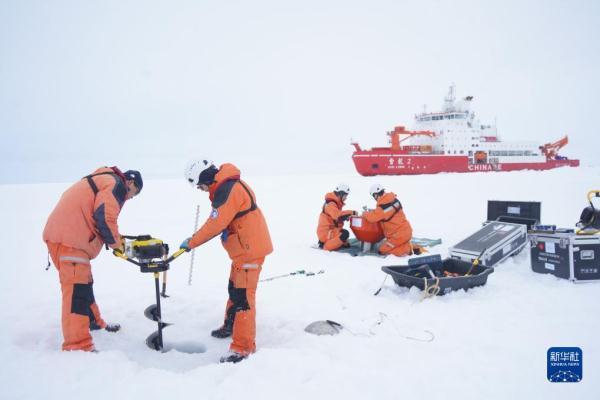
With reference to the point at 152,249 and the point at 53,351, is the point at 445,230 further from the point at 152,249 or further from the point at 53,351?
the point at 53,351

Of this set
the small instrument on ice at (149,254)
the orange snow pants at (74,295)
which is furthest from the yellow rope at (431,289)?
the orange snow pants at (74,295)

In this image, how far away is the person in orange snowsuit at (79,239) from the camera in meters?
3.16

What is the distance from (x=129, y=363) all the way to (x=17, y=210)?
550 inches

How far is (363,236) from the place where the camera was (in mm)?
6953

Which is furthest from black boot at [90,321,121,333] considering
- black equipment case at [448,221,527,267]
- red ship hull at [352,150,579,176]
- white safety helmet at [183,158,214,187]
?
red ship hull at [352,150,579,176]

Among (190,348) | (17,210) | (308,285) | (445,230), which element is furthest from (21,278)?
(17,210)

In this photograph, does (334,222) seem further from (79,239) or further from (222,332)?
(79,239)

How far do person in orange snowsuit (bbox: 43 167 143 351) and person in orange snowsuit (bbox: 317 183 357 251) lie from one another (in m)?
4.36

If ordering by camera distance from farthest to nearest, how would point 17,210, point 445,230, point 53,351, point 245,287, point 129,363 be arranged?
point 17,210, point 445,230, point 245,287, point 53,351, point 129,363

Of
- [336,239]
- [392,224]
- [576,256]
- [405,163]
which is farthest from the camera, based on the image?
[405,163]

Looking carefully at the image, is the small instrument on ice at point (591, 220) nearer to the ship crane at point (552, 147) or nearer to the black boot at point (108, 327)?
the black boot at point (108, 327)

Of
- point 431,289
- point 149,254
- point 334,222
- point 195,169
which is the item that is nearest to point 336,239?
point 334,222

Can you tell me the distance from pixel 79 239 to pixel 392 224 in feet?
15.4

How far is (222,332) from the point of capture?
3.74 meters
